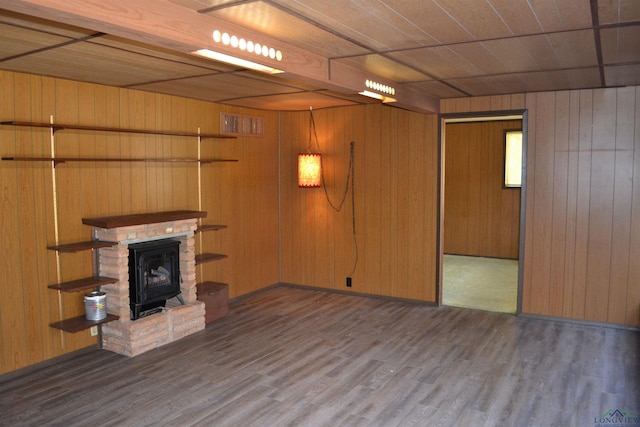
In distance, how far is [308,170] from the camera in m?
6.27

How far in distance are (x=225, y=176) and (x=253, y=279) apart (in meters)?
1.43

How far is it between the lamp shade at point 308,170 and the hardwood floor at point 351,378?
1721 mm

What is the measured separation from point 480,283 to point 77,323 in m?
5.22

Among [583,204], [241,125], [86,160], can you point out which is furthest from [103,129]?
[583,204]

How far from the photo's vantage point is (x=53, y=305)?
14.2 ft

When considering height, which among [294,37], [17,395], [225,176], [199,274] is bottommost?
[17,395]

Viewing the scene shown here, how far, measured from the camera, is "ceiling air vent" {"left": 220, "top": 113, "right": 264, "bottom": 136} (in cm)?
596

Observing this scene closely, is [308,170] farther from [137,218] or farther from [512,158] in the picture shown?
[512,158]

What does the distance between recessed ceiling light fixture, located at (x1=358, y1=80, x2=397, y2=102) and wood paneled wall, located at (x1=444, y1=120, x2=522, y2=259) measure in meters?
5.10

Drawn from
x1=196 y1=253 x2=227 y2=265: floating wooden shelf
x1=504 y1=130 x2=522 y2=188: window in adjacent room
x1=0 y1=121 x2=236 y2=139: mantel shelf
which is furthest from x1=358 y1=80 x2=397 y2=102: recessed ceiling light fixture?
x1=504 y1=130 x2=522 y2=188: window in adjacent room

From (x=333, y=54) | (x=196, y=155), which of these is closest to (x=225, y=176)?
(x=196, y=155)

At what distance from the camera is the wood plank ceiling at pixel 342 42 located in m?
2.38

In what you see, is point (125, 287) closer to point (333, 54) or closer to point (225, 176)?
point (225, 176)

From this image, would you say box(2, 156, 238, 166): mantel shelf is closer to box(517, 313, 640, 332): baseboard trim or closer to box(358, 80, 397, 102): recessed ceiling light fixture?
box(358, 80, 397, 102): recessed ceiling light fixture
